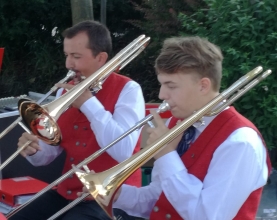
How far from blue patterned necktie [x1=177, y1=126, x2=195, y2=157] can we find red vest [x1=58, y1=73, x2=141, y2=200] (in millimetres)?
544

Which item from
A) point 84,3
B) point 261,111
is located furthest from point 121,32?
point 261,111

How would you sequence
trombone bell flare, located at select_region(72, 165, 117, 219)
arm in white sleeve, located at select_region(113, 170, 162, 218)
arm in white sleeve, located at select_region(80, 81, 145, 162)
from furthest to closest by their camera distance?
arm in white sleeve, located at select_region(80, 81, 145, 162) < arm in white sleeve, located at select_region(113, 170, 162, 218) < trombone bell flare, located at select_region(72, 165, 117, 219)

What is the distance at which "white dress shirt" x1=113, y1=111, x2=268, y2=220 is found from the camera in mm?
1614

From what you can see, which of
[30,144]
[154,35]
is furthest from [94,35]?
[154,35]

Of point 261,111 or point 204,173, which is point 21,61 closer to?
point 261,111

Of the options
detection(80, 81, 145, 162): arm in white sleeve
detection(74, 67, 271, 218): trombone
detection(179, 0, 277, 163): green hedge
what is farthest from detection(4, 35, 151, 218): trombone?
detection(179, 0, 277, 163): green hedge

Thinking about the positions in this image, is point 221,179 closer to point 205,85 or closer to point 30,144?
point 205,85

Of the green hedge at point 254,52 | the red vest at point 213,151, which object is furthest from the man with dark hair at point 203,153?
the green hedge at point 254,52

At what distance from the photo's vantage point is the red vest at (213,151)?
1.71 m

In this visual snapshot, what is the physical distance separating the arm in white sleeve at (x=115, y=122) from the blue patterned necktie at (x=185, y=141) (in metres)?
0.44

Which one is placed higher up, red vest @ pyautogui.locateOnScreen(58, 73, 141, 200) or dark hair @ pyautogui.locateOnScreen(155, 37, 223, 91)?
dark hair @ pyautogui.locateOnScreen(155, 37, 223, 91)

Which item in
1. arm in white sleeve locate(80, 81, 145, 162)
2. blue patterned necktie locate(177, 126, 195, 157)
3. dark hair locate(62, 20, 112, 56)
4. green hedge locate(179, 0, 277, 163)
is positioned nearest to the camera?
blue patterned necktie locate(177, 126, 195, 157)

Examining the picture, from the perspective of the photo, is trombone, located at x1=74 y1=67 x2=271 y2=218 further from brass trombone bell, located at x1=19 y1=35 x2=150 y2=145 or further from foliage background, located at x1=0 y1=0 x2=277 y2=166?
foliage background, located at x1=0 y1=0 x2=277 y2=166

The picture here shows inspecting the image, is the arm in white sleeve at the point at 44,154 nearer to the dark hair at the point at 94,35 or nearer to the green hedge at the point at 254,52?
the dark hair at the point at 94,35
